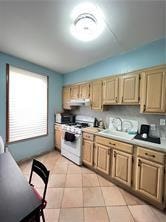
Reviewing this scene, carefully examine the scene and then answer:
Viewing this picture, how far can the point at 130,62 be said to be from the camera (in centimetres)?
257

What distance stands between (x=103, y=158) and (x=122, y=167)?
0.44m

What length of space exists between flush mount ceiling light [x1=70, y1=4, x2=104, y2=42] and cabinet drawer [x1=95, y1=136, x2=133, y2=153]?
1825mm

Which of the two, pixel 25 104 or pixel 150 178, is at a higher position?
pixel 25 104

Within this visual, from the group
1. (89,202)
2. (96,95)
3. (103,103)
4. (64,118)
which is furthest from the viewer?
(64,118)

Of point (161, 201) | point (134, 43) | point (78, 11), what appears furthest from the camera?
point (134, 43)

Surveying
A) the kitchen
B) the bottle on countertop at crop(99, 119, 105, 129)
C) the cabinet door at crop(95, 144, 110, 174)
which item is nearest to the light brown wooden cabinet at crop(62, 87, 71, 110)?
the kitchen

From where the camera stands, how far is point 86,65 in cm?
347

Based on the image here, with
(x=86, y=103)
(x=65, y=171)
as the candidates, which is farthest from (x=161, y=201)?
(x=86, y=103)

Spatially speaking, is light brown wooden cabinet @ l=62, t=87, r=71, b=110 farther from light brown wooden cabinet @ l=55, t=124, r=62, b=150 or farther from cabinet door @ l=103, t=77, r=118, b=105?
cabinet door @ l=103, t=77, r=118, b=105

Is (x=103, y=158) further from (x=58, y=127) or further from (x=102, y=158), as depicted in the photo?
(x=58, y=127)

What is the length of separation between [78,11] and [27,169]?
3047mm

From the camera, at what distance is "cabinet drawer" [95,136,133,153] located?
2188 mm

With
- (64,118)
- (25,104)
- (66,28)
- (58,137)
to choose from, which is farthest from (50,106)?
(66,28)

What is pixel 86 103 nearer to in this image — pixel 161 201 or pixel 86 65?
pixel 86 65
